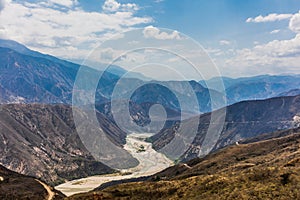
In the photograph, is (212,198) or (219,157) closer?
(212,198)

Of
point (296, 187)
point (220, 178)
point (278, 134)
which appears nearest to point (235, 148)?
point (278, 134)

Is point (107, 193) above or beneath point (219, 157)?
above

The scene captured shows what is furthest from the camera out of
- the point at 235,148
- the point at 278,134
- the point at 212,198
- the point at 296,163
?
the point at 278,134

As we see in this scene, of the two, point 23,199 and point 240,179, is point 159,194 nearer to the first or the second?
point 240,179

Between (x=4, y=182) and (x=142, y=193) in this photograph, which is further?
(x=4, y=182)

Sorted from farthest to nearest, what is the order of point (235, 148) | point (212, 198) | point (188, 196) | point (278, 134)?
point (278, 134)
point (235, 148)
point (188, 196)
point (212, 198)

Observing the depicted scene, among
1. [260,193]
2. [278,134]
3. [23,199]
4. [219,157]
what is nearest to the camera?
[260,193]

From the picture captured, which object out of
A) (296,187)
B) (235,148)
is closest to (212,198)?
(296,187)

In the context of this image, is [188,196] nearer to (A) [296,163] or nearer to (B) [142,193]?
(B) [142,193]

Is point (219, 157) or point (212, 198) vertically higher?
point (212, 198)
